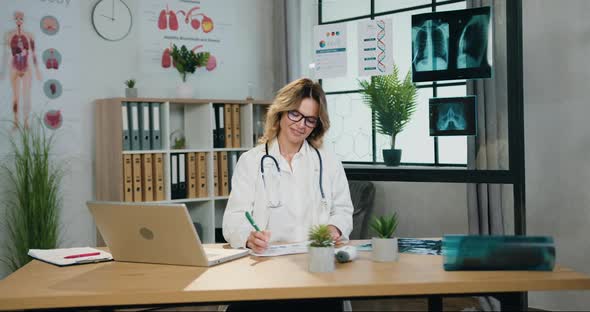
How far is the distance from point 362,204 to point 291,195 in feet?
→ 6.55

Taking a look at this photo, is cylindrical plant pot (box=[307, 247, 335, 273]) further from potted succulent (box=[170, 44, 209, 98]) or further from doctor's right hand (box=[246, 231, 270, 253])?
potted succulent (box=[170, 44, 209, 98])

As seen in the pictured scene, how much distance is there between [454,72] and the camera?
10.8 ft

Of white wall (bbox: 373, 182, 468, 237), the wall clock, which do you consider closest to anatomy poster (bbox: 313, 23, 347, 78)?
white wall (bbox: 373, 182, 468, 237)

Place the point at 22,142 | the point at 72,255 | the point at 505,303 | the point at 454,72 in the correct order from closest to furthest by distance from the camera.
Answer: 1. the point at 505,303
2. the point at 72,255
3. the point at 454,72
4. the point at 22,142

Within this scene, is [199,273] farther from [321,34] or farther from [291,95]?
Result: [321,34]

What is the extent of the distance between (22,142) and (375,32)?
2.46m

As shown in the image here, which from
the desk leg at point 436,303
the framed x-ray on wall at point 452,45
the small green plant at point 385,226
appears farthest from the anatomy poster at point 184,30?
the desk leg at point 436,303

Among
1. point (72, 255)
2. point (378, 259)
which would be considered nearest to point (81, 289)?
point (72, 255)

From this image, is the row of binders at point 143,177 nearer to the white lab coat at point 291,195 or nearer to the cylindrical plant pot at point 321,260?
the white lab coat at point 291,195

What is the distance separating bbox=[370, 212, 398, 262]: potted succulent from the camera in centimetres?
211

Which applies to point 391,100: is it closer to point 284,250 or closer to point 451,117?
point 451,117

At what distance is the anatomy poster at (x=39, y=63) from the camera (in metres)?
4.16

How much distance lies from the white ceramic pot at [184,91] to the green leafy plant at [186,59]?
0.10 m

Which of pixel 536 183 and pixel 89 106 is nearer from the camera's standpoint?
pixel 536 183
